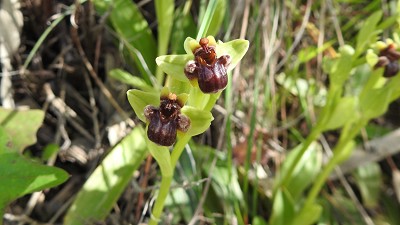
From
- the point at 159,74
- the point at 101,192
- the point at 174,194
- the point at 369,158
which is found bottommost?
the point at 369,158

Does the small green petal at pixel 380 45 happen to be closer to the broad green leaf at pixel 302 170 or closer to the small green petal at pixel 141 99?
the broad green leaf at pixel 302 170

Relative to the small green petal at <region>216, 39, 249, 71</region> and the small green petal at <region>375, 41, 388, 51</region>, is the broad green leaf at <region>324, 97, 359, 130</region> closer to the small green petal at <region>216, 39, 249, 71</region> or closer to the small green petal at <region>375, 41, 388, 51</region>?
the small green petal at <region>375, 41, 388, 51</region>

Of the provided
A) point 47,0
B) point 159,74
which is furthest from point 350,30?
point 47,0

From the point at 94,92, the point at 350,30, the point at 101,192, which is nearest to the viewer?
the point at 101,192

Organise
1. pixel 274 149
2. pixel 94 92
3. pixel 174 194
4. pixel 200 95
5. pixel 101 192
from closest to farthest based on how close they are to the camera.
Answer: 1. pixel 200 95
2. pixel 101 192
3. pixel 174 194
4. pixel 94 92
5. pixel 274 149

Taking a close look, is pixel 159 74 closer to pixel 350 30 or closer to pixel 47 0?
pixel 47 0

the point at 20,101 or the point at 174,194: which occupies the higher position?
the point at 20,101

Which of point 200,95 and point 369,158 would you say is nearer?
point 200,95

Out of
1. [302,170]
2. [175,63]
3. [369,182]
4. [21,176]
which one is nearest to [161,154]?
[175,63]
